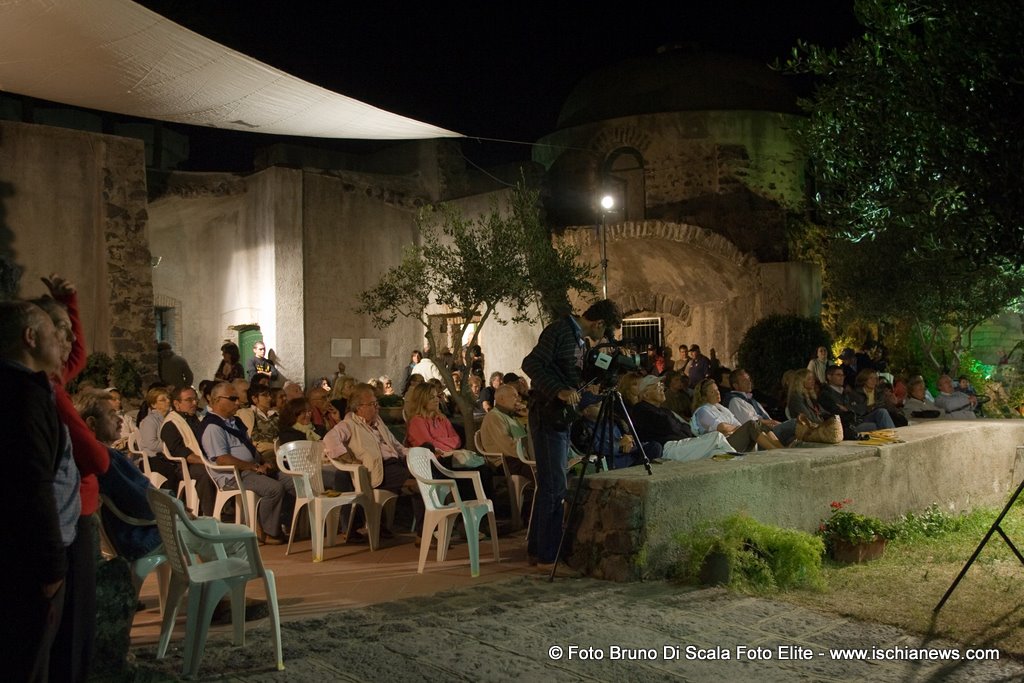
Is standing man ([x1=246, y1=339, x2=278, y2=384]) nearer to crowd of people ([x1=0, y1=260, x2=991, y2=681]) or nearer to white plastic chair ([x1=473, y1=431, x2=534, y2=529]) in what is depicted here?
crowd of people ([x1=0, y1=260, x2=991, y2=681])

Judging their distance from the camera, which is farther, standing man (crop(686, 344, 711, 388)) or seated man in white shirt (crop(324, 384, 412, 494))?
standing man (crop(686, 344, 711, 388))

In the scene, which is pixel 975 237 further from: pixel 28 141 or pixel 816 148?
pixel 28 141

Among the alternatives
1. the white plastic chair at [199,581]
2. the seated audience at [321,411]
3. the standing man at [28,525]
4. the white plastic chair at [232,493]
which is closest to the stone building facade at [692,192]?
the seated audience at [321,411]

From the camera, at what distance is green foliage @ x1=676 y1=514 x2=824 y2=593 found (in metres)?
4.95

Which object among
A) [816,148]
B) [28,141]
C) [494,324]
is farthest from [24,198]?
[816,148]

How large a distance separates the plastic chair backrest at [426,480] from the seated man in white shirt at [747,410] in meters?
3.32

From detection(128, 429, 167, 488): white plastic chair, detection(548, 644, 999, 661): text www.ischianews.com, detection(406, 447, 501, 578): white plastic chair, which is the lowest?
detection(548, 644, 999, 661): text www.ischianews.com

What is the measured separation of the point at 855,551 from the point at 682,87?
48.9 feet

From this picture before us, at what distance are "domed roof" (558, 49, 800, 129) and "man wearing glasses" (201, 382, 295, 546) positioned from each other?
1433cm

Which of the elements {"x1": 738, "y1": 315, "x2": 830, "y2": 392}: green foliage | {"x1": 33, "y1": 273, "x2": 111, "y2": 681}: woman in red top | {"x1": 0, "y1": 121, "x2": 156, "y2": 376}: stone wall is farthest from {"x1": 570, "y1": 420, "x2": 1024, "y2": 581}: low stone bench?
{"x1": 0, "y1": 121, "x2": 156, "y2": 376}: stone wall

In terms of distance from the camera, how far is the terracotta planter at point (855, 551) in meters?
5.80

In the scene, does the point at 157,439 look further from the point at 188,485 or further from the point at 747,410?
the point at 747,410

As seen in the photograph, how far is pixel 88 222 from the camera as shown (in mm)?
12297

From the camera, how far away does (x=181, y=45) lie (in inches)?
336
